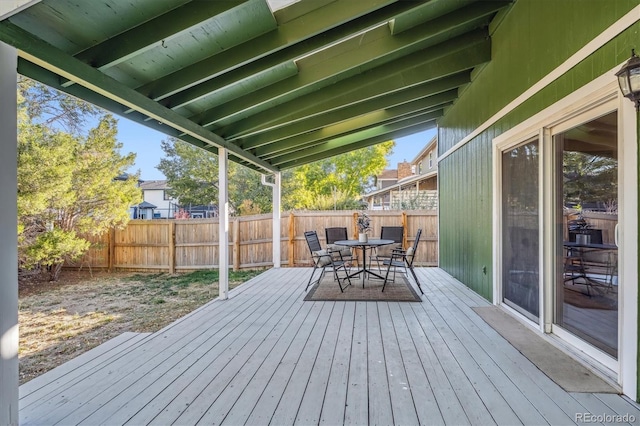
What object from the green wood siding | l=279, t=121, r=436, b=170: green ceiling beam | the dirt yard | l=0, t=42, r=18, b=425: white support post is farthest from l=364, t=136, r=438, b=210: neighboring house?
l=0, t=42, r=18, b=425: white support post

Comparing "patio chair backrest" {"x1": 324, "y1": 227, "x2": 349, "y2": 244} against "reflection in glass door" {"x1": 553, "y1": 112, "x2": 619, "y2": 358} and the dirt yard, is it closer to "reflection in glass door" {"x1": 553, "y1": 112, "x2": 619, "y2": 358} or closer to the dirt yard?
the dirt yard

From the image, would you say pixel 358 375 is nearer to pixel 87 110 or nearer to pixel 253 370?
pixel 253 370

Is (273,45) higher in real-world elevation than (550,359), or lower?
higher

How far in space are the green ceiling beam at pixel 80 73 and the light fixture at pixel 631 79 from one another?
3.43 metres

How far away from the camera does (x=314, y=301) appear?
4289mm

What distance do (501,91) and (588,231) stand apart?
81.5 inches

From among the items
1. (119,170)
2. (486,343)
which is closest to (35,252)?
(119,170)

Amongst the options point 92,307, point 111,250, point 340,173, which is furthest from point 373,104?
point 340,173

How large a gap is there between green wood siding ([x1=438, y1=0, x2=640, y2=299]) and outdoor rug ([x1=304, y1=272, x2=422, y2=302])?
100 centimetres

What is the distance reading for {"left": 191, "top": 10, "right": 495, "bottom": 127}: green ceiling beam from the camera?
3.29 m

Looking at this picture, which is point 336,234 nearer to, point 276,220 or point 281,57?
point 276,220

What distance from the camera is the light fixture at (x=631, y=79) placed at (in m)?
1.78

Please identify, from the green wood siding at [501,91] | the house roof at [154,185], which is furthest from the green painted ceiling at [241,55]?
the house roof at [154,185]

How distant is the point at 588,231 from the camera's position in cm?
244
